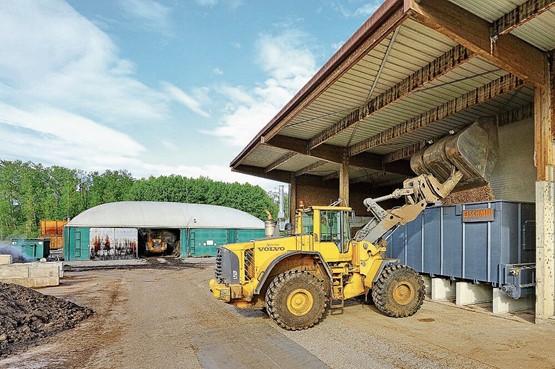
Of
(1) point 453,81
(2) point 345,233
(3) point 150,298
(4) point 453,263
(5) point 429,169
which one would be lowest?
(3) point 150,298

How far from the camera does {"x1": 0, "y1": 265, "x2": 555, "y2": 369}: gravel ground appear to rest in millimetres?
6574

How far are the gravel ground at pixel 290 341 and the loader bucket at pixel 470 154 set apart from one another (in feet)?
13.1

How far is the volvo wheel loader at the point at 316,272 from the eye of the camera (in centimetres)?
868

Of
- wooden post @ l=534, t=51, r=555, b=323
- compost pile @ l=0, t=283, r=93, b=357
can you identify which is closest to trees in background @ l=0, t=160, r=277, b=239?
compost pile @ l=0, t=283, r=93, b=357

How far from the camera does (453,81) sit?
10.9 m

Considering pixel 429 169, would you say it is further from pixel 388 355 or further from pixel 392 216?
pixel 388 355

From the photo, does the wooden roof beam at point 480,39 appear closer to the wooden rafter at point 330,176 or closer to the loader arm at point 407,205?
the loader arm at point 407,205

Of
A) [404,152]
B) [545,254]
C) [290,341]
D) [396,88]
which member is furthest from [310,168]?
[290,341]

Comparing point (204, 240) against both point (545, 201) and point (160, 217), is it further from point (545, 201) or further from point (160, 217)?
point (545, 201)

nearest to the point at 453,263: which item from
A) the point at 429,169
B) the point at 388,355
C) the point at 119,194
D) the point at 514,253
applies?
the point at 514,253

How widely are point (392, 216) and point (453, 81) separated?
3997 millimetres

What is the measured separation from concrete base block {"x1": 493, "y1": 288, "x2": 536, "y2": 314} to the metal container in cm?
27

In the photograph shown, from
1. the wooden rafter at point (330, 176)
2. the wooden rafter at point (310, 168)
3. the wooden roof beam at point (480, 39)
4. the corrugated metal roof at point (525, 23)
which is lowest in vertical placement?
the wooden rafter at point (330, 176)

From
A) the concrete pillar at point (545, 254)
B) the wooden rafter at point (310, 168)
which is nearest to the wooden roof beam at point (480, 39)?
the concrete pillar at point (545, 254)
